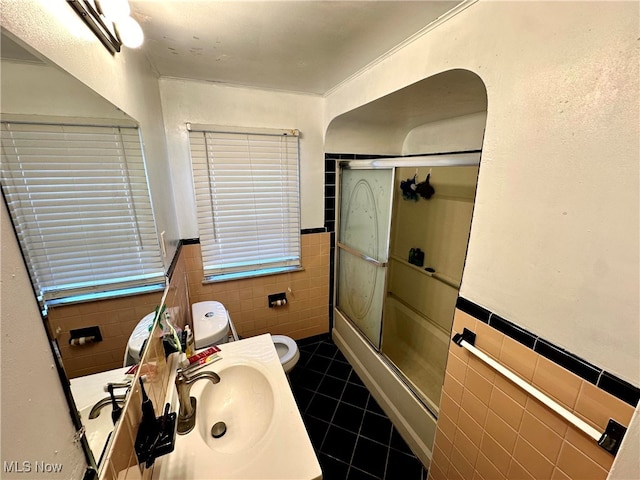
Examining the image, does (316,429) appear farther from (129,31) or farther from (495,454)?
(129,31)

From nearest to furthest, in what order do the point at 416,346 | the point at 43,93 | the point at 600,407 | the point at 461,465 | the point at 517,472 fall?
the point at 43,93, the point at 600,407, the point at 517,472, the point at 461,465, the point at 416,346

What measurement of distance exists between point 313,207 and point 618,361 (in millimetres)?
1773

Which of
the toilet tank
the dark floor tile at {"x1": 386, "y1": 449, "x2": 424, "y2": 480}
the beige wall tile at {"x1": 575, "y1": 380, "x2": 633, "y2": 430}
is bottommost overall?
the dark floor tile at {"x1": 386, "y1": 449, "x2": 424, "y2": 480}

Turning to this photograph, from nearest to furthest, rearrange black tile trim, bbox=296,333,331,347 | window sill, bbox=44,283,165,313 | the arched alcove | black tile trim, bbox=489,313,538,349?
1. window sill, bbox=44,283,165,313
2. black tile trim, bbox=489,313,538,349
3. the arched alcove
4. black tile trim, bbox=296,333,331,347

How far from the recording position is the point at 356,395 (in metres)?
1.87

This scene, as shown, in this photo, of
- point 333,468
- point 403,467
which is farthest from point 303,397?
point 403,467

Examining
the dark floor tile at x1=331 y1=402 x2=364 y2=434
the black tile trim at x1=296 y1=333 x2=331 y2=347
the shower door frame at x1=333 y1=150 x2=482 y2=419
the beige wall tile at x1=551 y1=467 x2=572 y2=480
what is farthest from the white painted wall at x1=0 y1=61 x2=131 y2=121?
the black tile trim at x1=296 y1=333 x2=331 y2=347

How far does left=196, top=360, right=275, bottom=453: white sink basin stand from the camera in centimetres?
93

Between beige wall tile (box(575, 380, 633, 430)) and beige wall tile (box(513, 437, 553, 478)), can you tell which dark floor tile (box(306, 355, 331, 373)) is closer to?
beige wall tile (box(513, 437, 553, 478))

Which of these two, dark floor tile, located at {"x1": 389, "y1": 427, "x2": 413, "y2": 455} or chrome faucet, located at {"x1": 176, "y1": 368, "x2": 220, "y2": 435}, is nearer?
chrome faucet, located at {"x1": 176, "y1": 368, "x2": 220, "y2": 435}

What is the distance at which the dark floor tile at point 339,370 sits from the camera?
6.70ft

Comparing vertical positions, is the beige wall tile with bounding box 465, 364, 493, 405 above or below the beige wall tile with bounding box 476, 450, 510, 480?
above

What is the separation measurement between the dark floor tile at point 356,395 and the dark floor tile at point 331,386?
0.13ft

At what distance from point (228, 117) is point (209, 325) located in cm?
135
